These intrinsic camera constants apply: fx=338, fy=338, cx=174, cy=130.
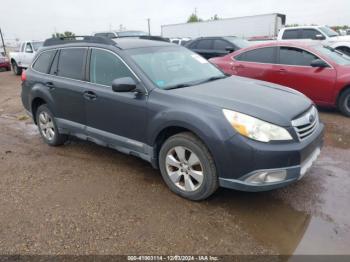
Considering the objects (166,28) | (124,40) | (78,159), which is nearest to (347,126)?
(124,40)

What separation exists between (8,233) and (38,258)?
0.58 m

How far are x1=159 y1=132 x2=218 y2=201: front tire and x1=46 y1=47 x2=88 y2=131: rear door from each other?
1573 mm

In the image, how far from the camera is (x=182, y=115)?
3447mm

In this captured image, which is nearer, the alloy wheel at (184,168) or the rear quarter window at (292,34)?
the alloy wheel at (184,168)

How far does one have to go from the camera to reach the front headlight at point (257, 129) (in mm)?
3117

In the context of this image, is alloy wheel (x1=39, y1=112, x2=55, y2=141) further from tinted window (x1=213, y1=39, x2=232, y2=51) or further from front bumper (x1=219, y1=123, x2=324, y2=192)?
tinted window (x1=213, y1=39, x2=232, y2=51)

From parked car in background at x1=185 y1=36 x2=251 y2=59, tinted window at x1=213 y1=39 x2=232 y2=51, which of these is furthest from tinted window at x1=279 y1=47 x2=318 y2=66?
tinted window at x1=213 y1=39 x2=232 y2=51

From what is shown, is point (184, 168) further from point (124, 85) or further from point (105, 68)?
point (105, 68)

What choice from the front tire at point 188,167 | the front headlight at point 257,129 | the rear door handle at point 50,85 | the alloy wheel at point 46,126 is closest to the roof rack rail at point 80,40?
the rear door handle at point 50,85

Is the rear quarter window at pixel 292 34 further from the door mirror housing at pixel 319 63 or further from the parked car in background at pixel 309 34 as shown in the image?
the door mirror housing at pixel 319 63

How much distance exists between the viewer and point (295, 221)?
325 centimetres

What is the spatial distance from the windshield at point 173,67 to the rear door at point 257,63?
118 inches

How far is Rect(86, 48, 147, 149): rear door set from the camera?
3909 mm

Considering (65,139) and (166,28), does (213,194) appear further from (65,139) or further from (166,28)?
(166,28)
